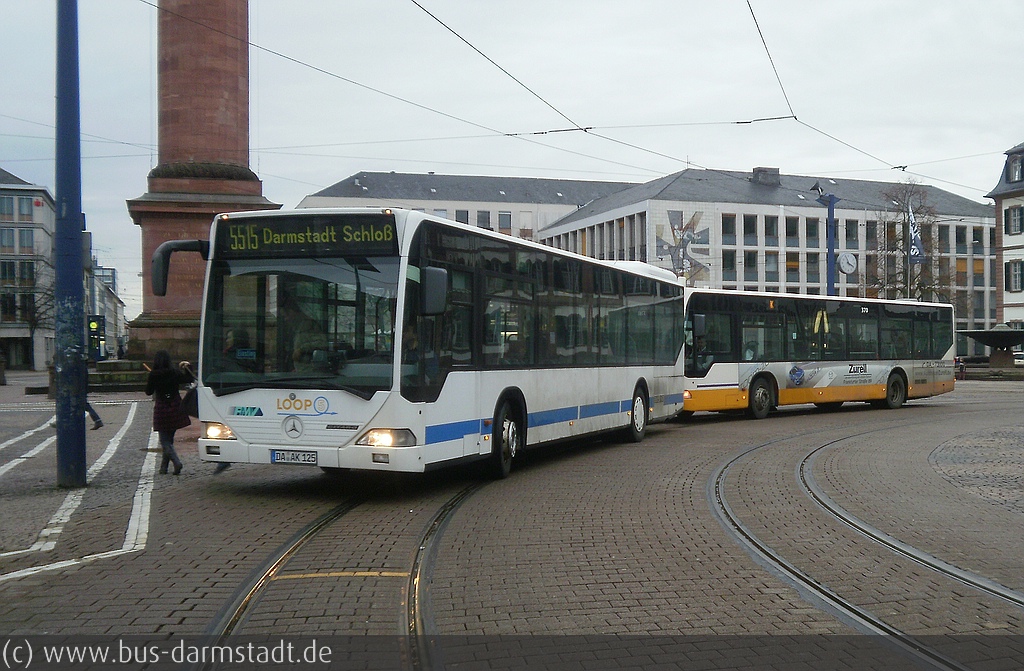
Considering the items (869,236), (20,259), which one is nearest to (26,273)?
(20,259)

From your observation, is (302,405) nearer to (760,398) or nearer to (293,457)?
(293,457)

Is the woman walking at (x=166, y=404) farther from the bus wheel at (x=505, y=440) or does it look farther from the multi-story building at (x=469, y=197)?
the multi-story building at (x=469, y=197)

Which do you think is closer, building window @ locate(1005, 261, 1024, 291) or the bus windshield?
the bus windshield

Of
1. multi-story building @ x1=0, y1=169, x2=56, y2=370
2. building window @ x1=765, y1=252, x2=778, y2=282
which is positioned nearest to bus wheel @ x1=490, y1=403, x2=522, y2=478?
building window @ x1=765, y1=252, x2=778, y2=282

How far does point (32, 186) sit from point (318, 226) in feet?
304

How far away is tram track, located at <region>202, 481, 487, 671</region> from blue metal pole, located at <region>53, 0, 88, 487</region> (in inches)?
139

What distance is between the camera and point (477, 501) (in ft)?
35.3

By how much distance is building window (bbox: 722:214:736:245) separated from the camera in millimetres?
82125

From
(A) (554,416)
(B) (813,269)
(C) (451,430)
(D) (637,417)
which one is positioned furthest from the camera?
(B) (813,269)

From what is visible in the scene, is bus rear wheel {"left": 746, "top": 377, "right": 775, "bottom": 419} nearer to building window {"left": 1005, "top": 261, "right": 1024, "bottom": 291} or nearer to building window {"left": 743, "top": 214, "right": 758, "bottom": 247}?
building window {"left": 1005, "top": 261, "right": 1024, "bottom": 291}

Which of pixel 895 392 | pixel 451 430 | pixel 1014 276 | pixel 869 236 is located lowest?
pixel 895 392

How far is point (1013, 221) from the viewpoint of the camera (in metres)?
75.8

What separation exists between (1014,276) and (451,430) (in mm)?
74026

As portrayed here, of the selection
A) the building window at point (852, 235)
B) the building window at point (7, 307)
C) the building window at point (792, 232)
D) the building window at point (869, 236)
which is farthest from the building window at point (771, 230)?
the building window at point (7, 307)
